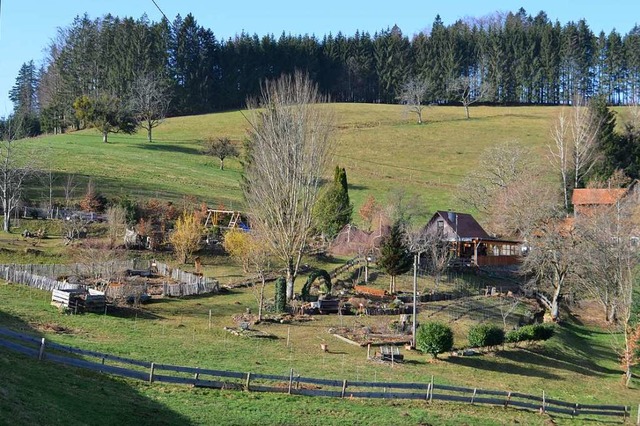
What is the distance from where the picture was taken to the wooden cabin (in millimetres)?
57438

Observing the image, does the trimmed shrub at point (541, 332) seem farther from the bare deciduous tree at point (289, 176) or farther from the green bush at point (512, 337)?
the bare deciduous tree at point (289, 176)

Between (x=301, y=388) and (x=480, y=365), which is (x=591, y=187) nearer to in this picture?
(x=480, y=365)

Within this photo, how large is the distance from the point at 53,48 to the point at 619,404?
410ft

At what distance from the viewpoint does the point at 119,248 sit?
4938 cm

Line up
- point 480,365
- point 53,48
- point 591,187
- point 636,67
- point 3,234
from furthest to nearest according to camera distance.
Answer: point 636,67 < point 53,48 < point 591,187 < point 3,234 < point 480,365

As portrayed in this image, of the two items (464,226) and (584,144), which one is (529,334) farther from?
(584,144)

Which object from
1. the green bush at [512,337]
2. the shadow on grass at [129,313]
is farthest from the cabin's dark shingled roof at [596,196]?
the shadow on grass at [129,313]

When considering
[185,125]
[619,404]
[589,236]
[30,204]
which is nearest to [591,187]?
Result: [589,236]

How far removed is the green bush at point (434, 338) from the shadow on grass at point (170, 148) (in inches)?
2643

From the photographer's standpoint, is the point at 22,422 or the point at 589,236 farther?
the point at 589,236

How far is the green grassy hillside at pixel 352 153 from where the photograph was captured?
238 ft

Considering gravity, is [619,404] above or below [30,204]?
below

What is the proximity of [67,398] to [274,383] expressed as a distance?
7805 millimetres

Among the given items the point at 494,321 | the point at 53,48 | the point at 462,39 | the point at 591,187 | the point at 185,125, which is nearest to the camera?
the point at 494,321
